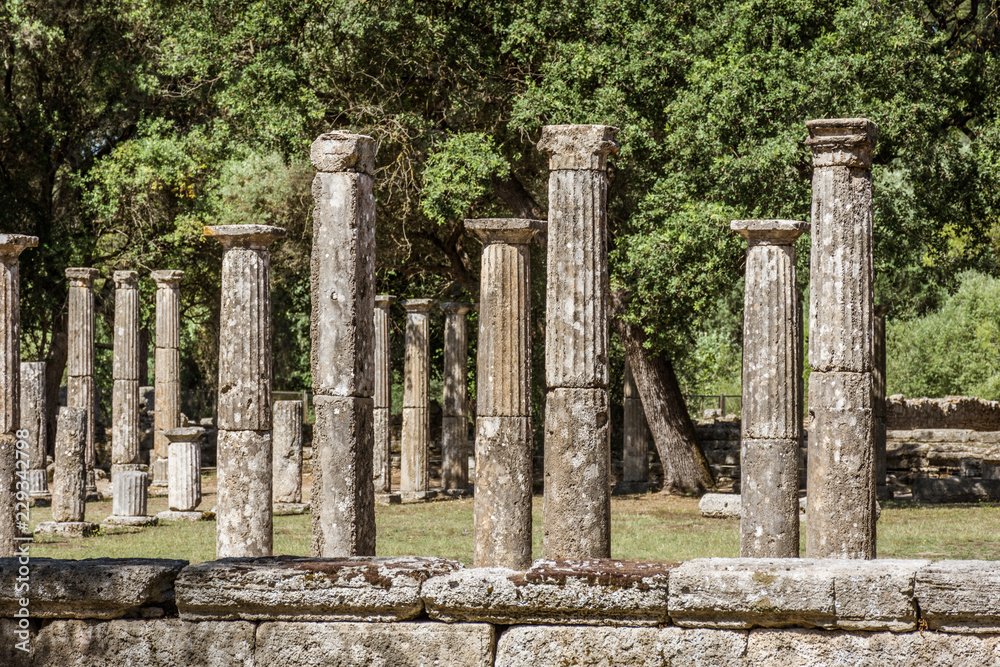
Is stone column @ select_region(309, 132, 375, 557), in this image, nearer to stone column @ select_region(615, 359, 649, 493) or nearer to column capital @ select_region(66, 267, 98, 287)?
column capital @ select_region(66, 267, 98, 287)

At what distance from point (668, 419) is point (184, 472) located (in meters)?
9.03

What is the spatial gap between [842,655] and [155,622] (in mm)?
3466

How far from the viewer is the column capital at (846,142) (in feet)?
34.9

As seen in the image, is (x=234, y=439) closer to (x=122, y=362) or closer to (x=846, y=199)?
(x=846, y=199)

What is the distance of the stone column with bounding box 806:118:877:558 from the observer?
10.5 meters

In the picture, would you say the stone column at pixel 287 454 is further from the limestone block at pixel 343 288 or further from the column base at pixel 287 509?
the limestone block at pixel 343 288

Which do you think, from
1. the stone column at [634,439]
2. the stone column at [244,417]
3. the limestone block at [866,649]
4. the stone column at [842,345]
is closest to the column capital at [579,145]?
the stone column at [842,345]

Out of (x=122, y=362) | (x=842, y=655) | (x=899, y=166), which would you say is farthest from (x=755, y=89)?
(x=842, y=655)

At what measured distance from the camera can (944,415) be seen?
110 ft

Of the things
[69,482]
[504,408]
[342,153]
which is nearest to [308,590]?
[342,153]

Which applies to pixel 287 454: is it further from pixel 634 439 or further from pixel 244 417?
pixel 634 439

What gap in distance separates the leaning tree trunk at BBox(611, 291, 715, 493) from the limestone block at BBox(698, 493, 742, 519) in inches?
132

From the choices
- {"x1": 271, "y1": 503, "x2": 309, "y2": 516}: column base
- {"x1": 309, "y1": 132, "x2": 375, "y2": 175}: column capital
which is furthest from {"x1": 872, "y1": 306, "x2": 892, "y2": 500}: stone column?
{"x1": 309, "y1": 132, "x2": 375, "y2": 175}: column capital

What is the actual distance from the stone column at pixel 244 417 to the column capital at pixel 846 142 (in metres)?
5.77
